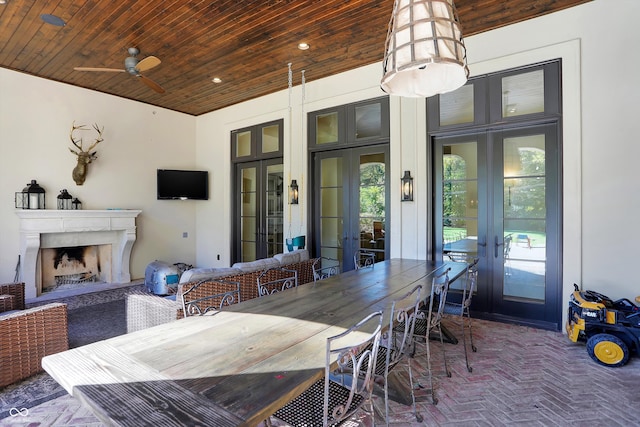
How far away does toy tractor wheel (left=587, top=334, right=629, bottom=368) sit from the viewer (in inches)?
114

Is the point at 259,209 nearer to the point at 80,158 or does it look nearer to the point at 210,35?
the point at 80,158

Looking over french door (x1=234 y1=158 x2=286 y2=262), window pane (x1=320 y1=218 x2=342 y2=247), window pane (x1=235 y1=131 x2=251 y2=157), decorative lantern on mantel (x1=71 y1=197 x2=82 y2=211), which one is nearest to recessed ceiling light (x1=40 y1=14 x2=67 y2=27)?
decorative lantern on mantel (x1=71 y1=197 x2=82 y2=211)

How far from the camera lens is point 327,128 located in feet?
18.8

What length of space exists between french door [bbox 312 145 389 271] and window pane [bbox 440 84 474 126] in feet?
3.17

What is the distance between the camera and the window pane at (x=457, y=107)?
172 inches

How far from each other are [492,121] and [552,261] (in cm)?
182

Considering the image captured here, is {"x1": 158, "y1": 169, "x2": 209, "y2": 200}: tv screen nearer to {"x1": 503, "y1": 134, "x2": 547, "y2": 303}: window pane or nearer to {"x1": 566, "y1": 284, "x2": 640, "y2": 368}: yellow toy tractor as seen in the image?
{"x1": 503, "y1": 134, "x2": 547, "y2": 303}: window pane

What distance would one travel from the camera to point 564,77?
3.71 meters

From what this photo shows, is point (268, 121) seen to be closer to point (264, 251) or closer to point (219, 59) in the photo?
point (219, 59)

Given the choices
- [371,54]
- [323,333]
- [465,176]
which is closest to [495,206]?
[465,176]

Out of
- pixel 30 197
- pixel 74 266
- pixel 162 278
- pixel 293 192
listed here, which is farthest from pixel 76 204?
pixel 293 192

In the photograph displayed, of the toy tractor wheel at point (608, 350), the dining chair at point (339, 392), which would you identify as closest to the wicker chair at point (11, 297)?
the dining chair at point (339, 392)

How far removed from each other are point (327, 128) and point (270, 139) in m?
1.37

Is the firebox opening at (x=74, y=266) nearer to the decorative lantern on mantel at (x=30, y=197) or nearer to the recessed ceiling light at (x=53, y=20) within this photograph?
the decorative lantern on mantel at (x=30, y=197)
